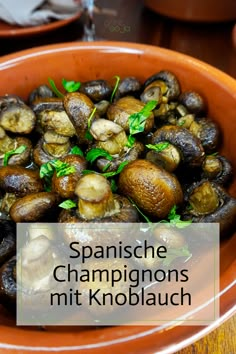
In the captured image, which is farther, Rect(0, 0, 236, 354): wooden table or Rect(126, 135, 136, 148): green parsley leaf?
Rect(0, 0, 236, 354): wooden table

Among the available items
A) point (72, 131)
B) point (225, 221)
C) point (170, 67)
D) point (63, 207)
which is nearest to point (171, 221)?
point (225, 221)

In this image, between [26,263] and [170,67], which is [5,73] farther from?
[26,263]

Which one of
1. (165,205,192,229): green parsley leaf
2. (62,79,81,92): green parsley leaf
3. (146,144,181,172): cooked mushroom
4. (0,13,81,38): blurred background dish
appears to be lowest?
(0,13,81,38): blurred background dish

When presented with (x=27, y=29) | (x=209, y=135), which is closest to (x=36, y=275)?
(x=209, y=135)

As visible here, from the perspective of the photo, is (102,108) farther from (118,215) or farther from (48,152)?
(118,215)

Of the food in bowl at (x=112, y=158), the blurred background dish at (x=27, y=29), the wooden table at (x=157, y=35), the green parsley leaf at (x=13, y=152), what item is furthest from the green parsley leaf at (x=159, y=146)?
the blurred background dish at (x=27, y=29)

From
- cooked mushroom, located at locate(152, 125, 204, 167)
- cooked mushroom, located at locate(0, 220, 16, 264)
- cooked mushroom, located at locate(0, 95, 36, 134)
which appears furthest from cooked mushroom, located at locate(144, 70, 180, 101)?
cooked mushroom, located at locate(0, 220, 16, 264)

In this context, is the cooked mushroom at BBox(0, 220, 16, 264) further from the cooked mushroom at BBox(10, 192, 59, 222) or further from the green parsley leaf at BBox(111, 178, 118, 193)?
the green parsley leaf at BBox(111, 178, 118, 193)

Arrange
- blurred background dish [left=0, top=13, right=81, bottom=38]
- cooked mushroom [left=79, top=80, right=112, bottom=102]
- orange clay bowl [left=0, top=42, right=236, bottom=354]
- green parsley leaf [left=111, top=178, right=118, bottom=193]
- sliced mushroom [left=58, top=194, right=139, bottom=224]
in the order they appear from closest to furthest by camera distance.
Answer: orange clay bowl [left=0, top=42, right=236, bottom=354] → sliced mushroom [left=58, top=194, right=139, bottom=224] → green parsley leaf [left=111, top=178, right=118, bottom=193] → cooked mushroom [left=79, top=80, right=112, bottom=102] → blurred background dish [left=0, top=13, right=81, bottom=38]
